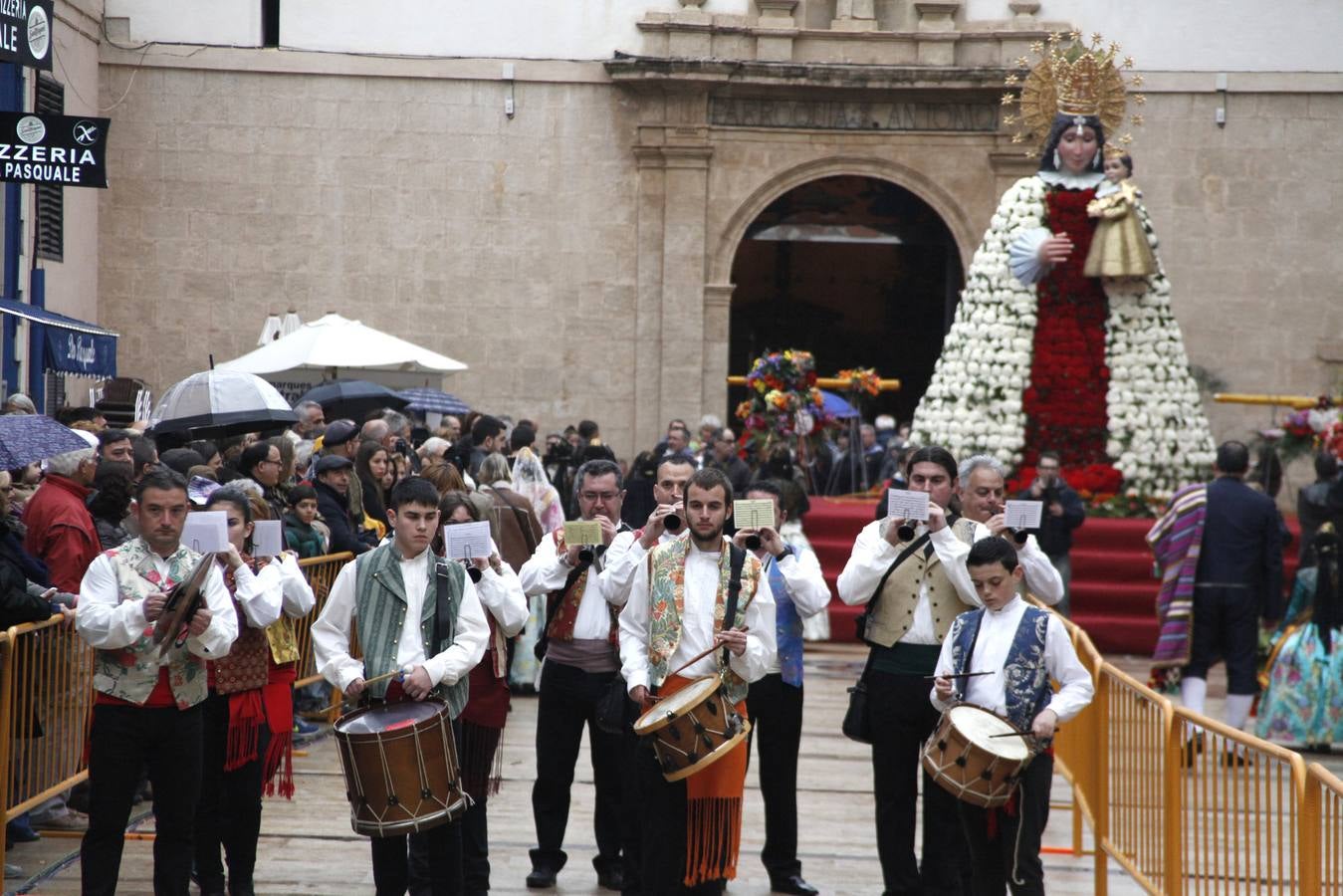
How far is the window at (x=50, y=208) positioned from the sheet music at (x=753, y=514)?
15163mm

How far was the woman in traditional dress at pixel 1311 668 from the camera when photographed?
10.5m

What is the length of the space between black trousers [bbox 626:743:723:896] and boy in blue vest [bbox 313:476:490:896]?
2.31 ft

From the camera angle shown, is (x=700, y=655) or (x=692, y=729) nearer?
(x=692, y=729)

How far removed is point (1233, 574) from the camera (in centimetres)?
1054

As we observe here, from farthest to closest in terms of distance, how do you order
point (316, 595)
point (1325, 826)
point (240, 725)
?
1. point (316, 595)
2. point (240, 725)
3. point (1325, 826)

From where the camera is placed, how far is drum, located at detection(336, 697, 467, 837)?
5.63 meters

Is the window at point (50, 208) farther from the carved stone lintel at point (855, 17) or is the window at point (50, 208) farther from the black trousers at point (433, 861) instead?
the black trousers at point (433, 861)

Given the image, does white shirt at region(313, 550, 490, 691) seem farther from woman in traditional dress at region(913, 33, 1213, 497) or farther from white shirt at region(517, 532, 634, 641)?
woman in traditional dress at region(913, 33, 1213, 497)

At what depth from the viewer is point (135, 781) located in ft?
20.0

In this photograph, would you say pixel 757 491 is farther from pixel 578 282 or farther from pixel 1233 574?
pixel 578 282

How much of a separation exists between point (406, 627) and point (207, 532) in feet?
2.56

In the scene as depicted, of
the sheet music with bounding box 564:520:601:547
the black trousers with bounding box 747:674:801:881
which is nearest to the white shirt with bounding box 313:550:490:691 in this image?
the sheet music with bounding box 564:520:601:547

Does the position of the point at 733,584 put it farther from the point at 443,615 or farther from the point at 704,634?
the point at 443,615

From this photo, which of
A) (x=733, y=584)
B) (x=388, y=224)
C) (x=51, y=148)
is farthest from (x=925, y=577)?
(x=388, y=224)
